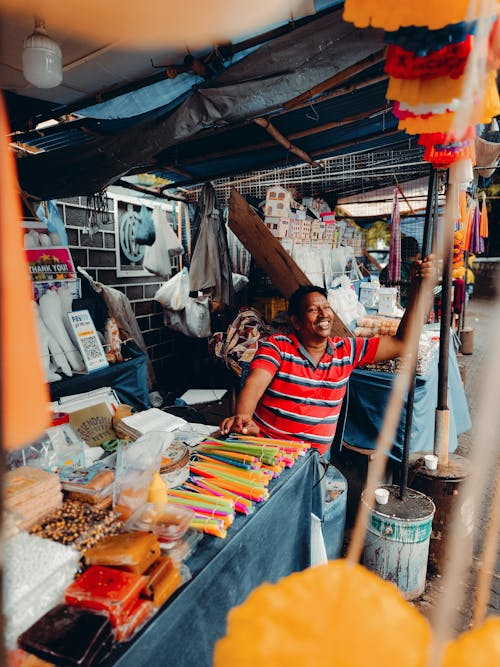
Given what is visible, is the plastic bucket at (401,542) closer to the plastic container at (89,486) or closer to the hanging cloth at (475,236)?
the plastic container at (89,486)

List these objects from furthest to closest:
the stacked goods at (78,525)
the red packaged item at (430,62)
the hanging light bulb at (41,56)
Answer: the hanging light bulb at (41,56) < the stacked goods at (78,525) < the red packaged item at (430,62)

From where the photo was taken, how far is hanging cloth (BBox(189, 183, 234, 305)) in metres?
5.23

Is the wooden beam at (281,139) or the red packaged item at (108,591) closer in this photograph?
the red packaged item at (108,591)

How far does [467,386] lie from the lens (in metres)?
7.38

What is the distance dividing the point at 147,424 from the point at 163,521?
3.37ft

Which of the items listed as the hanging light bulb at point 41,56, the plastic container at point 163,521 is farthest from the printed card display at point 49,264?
the plastic container at point 163,521

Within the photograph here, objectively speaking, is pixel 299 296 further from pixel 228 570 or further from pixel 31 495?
pixel 31 495

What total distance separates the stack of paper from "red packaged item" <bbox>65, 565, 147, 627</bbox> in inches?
45.9

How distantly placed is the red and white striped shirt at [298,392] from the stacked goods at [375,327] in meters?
1.54

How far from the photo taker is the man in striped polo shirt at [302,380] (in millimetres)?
2900

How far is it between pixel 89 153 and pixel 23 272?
3493 mm

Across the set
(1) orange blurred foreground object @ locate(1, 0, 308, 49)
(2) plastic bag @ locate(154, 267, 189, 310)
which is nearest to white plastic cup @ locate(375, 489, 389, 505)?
(1) orange blurred foreground object @ locate(1, 0, 308, 49)

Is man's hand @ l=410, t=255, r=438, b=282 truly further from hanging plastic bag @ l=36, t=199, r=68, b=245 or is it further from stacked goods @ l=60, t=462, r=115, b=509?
hanging plastic bag @ l=36, t=199, r=68, b=245

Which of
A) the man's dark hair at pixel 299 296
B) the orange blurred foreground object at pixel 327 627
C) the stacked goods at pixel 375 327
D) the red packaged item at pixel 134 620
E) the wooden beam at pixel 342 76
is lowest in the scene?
the red packaged item at pixel 134 620
